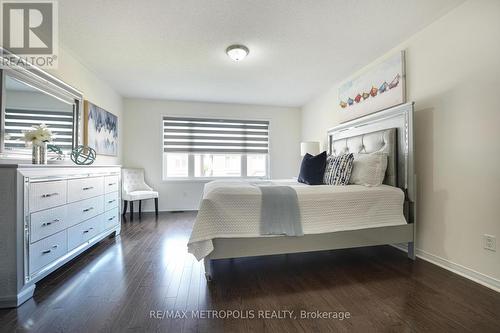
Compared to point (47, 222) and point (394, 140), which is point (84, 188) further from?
point (394, 140)

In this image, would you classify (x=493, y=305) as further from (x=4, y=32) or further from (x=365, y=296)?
(x=4, y=32)

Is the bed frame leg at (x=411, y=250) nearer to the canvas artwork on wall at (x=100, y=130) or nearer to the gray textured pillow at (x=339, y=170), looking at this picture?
the gray textured pillow at (x=339, y=170)

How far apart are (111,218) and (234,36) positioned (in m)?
2.66

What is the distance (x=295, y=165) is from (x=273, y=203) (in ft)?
11.4

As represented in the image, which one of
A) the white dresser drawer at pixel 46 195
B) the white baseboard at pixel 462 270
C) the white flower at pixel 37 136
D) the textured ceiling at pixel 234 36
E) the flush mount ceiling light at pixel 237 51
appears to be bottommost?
the white baseboard at pixel 462 270

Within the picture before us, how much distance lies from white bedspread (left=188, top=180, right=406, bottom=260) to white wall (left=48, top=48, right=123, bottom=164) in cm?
238

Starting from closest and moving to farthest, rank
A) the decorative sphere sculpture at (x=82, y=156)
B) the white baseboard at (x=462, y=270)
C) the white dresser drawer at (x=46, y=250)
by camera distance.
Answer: the white dresser drawer at (x=46, y=250) < the white baseboard at (x=462, y=270) < the decorative sphere sculpture at (x=82, y=156)

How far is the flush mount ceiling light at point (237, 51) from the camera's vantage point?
2.50 metres

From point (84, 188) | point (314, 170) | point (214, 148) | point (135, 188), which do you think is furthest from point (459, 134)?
point (135, 188)

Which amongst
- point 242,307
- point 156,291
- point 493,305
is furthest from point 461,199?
point 156,291

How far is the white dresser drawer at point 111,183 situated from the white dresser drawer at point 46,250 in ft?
2.86

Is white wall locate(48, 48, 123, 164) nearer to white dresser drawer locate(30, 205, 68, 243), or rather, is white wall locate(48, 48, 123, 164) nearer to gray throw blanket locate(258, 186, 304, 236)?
white dresser drawer locate(30, 205, 68, 243)

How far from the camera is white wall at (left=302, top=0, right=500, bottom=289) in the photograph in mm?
1696

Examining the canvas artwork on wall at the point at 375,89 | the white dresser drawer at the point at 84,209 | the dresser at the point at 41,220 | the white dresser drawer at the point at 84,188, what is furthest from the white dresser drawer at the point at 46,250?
the canvas artwork on wall at the point at 375,89
